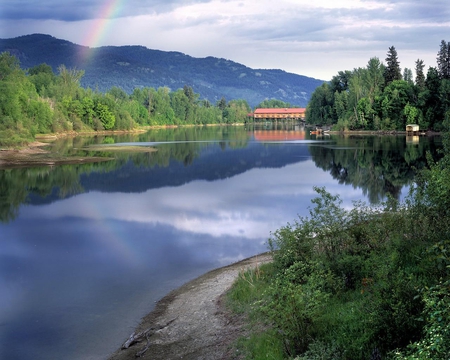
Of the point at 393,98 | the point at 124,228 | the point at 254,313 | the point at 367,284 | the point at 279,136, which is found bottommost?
the point at 124,228

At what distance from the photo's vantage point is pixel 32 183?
43625mm

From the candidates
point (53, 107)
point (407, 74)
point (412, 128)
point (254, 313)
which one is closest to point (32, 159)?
point (254, 313)

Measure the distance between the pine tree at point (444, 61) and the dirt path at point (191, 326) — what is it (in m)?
97.3

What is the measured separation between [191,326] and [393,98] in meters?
103

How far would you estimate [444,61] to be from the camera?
99.3 meters

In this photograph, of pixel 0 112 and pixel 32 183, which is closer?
pixel 32 183

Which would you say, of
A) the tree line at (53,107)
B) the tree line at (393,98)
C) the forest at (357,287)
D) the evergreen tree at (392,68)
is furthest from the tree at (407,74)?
the forest at (357,287)

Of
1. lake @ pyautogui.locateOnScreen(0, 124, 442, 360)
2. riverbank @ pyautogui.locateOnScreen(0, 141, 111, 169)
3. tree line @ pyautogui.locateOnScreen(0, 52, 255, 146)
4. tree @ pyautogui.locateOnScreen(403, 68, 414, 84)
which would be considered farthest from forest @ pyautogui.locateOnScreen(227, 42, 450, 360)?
tree @ pyautogui.locateOnScreen(403, 68, 414, 84)

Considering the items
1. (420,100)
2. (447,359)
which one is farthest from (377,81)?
(447,359)

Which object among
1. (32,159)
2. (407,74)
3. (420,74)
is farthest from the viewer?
(407,74)

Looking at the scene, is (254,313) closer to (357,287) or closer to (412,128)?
(357,287)

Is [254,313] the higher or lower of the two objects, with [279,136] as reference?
lower

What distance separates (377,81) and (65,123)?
7931 centimetres

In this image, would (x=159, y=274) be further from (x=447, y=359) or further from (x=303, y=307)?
(x=447, y=359)
